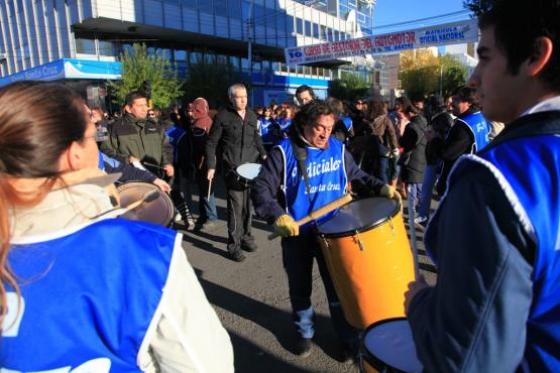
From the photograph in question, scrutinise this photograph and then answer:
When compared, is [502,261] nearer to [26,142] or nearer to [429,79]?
[26,142]

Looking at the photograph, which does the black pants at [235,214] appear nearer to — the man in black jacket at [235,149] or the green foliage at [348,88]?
the man in black jacket at [235,149]

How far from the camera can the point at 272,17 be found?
128 ft

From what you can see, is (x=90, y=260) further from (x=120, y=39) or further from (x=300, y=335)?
(x=120, y=39)

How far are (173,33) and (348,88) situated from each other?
21.7 metres

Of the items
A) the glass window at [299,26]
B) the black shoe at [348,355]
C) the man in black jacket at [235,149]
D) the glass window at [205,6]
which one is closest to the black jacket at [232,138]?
the man in black jacket at [235,149]

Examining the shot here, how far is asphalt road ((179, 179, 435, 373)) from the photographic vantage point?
296 centimetres

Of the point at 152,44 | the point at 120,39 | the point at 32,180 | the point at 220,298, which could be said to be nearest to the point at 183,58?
the point at 152,44

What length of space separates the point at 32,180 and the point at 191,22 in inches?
1306

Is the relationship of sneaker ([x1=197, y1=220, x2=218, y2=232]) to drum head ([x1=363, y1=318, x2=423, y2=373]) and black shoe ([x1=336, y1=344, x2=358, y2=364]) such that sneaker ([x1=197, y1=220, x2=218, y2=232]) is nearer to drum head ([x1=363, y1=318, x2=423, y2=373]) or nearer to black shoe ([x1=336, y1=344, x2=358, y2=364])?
black shoe ([x1=336, y1=344, x2=358, y2=364])

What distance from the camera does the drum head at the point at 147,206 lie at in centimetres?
155

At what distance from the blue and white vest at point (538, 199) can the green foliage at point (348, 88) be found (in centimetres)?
4572

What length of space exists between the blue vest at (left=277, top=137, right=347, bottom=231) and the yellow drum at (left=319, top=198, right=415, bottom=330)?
365mm

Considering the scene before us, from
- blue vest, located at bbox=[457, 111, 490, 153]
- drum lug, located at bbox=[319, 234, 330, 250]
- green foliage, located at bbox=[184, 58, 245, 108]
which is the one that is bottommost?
drum lug, located at bbox=[319, 234, 330, 250]

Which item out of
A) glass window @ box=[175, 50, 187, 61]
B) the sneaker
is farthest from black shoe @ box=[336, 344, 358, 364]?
glass window @ box=[175, 50, 187, 61]
